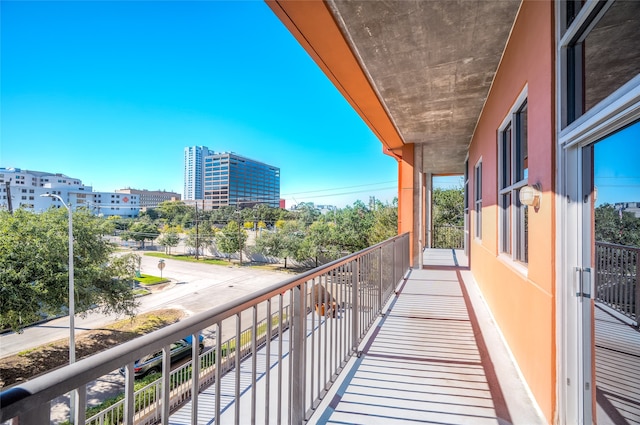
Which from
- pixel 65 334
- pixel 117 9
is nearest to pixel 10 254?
pixel 65 334

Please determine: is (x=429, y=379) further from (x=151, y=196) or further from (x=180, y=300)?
(x=151, y=196)

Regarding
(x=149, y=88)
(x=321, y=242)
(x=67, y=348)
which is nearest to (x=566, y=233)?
(x=67, y=348)

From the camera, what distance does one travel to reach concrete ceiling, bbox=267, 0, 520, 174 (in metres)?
2.37

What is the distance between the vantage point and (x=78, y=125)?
2981 cm

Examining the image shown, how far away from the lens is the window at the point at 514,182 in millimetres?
2582

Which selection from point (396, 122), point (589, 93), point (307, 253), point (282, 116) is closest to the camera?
point (589, 93)

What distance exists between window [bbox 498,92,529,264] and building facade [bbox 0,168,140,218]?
599 inches

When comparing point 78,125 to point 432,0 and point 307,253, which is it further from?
point 432,0

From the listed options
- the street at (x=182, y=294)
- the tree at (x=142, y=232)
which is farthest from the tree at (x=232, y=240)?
the tree at (x=142, y=232)

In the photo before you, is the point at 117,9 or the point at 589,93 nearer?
the point at 589,93

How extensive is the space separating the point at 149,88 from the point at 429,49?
105 feet

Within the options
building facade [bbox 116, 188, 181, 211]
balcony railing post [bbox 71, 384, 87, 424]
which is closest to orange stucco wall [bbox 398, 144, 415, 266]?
balcony railing post [bbox 71, 384, 87, 424]

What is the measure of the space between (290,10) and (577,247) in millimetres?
2674

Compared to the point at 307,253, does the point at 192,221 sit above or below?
above
